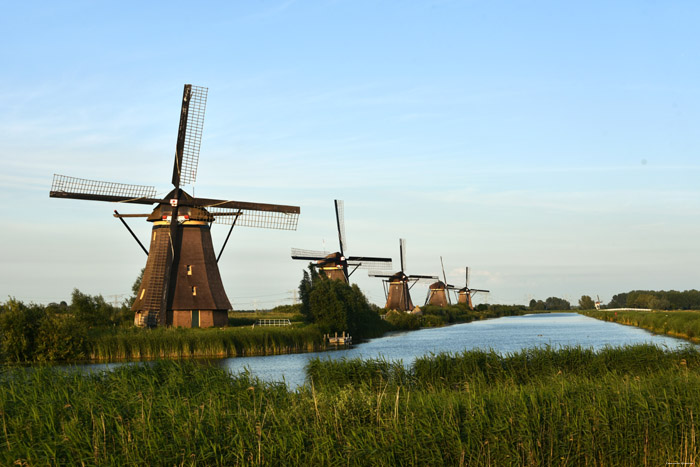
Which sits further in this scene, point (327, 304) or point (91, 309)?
point (327, 304)

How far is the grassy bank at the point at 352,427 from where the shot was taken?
27.2 ft

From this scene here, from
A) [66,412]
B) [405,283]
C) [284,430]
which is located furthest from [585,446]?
[405,283]

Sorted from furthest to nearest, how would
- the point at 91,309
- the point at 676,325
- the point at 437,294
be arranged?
the point at 437,294 < the point at 676,325 < the point at 91,309

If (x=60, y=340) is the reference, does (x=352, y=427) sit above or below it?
below

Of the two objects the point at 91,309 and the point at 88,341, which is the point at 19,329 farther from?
the point at 91,309

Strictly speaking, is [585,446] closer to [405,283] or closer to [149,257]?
[149,257]

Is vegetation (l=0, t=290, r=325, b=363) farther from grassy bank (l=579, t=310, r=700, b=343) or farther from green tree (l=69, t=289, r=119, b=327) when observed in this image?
grassy bank (l=579, t=310, r=700, b=343)

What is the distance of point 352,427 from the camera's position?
8.91m

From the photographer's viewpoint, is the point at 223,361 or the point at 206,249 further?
the point at 206,249

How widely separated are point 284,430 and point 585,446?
413 centimetres

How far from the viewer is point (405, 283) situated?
252 ft

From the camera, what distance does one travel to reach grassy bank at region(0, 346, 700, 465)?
830 cm

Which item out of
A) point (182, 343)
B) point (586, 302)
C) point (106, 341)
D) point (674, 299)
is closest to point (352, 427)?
point (182, 343)

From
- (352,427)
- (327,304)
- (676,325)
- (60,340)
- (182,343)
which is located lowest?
(352,427)
